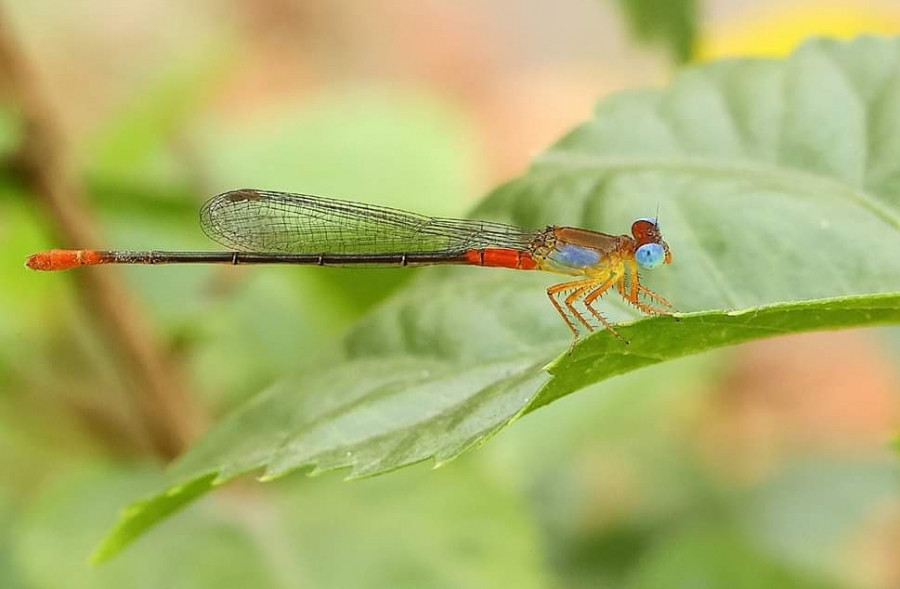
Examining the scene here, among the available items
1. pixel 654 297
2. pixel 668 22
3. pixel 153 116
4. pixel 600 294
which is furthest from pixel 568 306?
pixel 153 116

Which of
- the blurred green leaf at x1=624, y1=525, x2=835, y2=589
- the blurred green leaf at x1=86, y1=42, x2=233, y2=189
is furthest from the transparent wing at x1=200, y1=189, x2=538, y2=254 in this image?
the blurred green leaf at x1=624, y1=525, x2=835, y2=589

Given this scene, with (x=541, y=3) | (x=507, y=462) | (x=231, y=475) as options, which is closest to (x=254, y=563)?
(x=231, y=475)

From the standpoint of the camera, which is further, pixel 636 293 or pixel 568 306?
pixel 636 293

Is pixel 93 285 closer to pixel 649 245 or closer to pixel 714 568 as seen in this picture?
pixel 649 245

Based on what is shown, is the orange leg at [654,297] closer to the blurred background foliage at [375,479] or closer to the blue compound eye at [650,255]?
the blue compound eye at [650,255]

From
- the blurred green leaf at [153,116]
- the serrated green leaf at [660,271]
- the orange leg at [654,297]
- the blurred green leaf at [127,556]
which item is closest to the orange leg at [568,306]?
the serrated green leaf at [660,271]

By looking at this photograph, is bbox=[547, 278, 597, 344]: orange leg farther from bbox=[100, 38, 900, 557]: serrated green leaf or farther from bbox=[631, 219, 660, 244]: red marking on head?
bbox=[631, 219, 660, 244]: red marking on head
